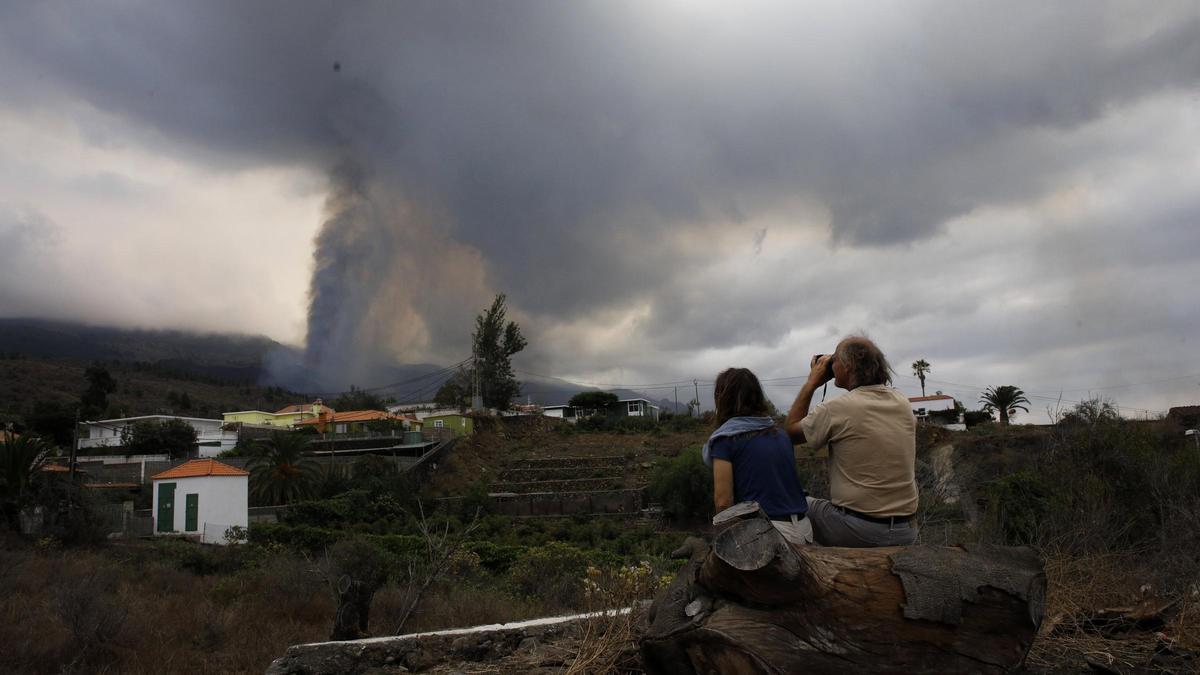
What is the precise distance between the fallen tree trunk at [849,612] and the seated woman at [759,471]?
475 mm

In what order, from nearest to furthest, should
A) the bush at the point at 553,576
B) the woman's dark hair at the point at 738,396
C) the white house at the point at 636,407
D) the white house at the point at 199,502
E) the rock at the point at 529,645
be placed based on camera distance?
1. the woman's dark hair at the point at 738,396
2. the rock at the point at 529,645
3. the bush at the point at 553,576
4. the white house at the point at 199,502
5. the white house at the point at 636,407

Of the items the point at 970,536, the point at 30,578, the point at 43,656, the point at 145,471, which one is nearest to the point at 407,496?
the point at 145,471

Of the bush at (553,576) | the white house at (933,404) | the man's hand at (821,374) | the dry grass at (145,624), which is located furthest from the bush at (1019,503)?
the white house at (933,404)

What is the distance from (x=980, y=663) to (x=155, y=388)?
10055 centimetres

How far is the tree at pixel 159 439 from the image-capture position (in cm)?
4709

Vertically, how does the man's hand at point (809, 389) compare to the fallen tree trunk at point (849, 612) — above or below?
above

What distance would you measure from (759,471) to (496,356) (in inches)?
2558

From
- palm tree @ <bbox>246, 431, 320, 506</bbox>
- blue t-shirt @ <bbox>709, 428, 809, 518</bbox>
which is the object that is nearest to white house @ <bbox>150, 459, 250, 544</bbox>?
palm tree @ <bbox>246, 431, 320, 506</bbox>

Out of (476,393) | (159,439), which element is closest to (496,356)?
(476,393)

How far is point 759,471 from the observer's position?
2.96 metres

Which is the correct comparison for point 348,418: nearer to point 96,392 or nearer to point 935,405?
point 96,392

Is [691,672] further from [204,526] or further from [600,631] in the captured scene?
[204,526]

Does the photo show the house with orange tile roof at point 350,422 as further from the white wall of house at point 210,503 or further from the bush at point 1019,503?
the bush at point 1019,503

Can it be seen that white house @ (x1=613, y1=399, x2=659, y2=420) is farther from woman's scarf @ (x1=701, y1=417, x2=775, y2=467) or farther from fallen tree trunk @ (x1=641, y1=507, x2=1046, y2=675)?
fallen tree trunk @ (x1=641, y1=507, x2=1046, y2=675)
